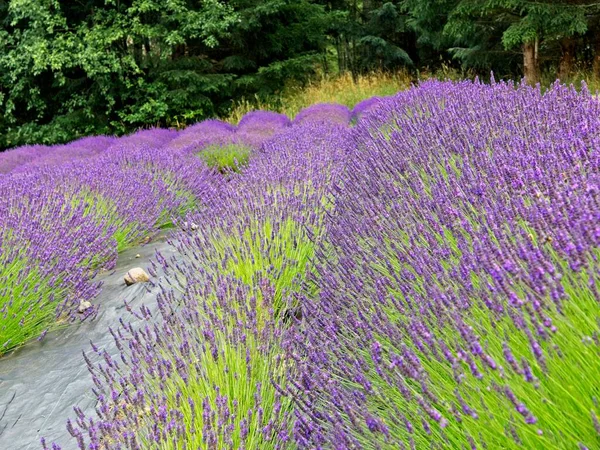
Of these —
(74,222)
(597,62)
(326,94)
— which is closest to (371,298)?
(74,222)

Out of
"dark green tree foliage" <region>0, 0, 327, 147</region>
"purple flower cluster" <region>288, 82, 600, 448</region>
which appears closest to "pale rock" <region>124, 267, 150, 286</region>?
"purple flower cluster" <region>288, 82, 600, 448</region>

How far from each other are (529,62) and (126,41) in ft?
31.0

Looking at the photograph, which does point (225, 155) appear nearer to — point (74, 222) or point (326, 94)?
point (74, 222)

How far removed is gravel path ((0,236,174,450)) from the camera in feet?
6.87

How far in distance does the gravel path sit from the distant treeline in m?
9.40

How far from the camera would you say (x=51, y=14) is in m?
12.4

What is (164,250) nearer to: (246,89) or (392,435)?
(392,435)

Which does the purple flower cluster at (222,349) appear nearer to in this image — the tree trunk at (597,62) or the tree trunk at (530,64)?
the tree trunk at (530,64)

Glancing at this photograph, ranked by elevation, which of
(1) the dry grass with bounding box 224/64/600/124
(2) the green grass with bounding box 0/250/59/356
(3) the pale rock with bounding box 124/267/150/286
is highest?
(2) the green grass with bounding box 0/250/59/356

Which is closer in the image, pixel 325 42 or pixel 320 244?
pixel 320 244

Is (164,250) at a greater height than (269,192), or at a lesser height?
lesser

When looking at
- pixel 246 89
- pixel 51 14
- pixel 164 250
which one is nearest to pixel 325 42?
pixel 246 89

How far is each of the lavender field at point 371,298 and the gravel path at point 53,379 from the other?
0.21 ft

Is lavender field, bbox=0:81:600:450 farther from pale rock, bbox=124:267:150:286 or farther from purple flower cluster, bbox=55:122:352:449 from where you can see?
pale rock, bbox=124:267:150:286
